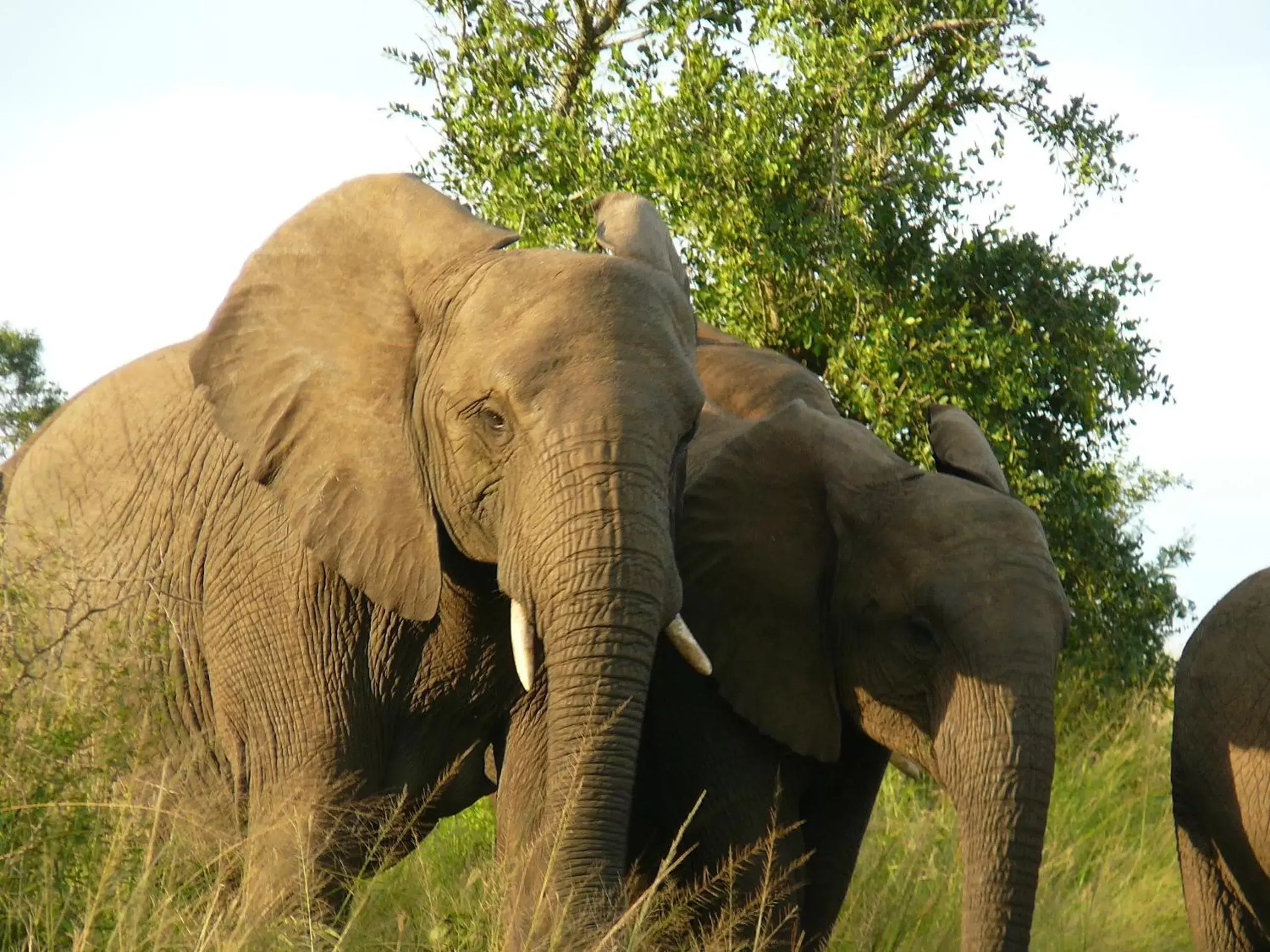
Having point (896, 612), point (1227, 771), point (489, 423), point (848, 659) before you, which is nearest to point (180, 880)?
point (489, 423)

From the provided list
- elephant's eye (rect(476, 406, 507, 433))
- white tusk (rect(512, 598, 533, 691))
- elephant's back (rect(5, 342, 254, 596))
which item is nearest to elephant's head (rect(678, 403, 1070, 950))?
white tusk (rect(512, 598, 533, 691))

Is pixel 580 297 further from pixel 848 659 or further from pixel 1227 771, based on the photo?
pixel 1227 771

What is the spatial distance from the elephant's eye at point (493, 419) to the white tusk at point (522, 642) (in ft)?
1.37

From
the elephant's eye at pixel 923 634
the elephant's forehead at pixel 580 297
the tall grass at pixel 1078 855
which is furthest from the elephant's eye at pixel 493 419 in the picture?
the tall grass at pixel 1078 855

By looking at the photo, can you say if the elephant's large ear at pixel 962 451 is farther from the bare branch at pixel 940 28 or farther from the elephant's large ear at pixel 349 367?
the bare branch at pixel 940 28

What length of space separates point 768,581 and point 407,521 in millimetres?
1211

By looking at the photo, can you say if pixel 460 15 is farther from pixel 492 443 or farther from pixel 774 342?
pixel 492 443

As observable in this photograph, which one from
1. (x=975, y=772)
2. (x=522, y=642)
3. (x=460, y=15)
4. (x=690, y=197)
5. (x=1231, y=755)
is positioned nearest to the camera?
(x=522, y=642)

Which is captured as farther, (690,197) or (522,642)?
(690,197)

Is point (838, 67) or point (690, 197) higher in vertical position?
point (838, 67)

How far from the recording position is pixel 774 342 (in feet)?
30.2

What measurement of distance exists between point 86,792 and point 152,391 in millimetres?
1475

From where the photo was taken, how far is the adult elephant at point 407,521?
459 cm

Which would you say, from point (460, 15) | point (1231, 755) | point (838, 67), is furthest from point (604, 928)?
point (460, 15)
